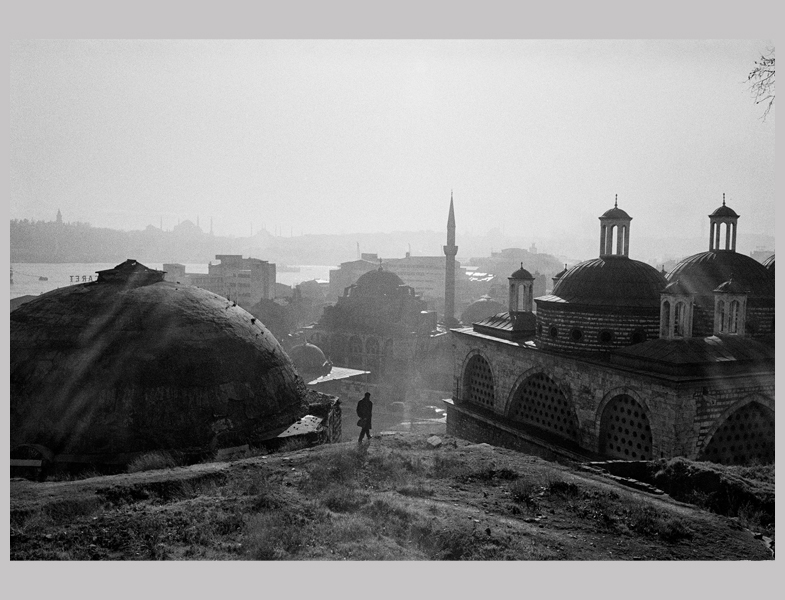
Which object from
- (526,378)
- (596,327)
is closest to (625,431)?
(596,327)

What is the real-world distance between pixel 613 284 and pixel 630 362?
357 cm

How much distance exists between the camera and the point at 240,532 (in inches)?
291

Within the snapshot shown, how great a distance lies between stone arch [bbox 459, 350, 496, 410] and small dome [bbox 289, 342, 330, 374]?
45.2 feet

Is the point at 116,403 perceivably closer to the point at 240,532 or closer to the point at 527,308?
the point at 240,532

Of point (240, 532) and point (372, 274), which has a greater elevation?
point (372, 274)

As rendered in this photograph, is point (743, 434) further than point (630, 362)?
No

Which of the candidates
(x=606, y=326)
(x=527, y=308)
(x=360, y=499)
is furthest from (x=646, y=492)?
(x=527, y=308)

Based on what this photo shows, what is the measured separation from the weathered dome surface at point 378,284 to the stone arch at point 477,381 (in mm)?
21683

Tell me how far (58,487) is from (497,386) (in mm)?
13701

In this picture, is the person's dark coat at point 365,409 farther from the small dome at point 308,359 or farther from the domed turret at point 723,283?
the small dome at point 308,359

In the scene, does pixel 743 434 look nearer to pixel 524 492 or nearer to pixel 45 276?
pixel 524 492

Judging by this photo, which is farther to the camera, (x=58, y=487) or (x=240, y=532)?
(x=58, y=487)

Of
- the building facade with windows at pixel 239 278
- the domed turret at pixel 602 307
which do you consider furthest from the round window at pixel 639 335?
the building facade with windows at pixel 239 278

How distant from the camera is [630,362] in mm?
15023
